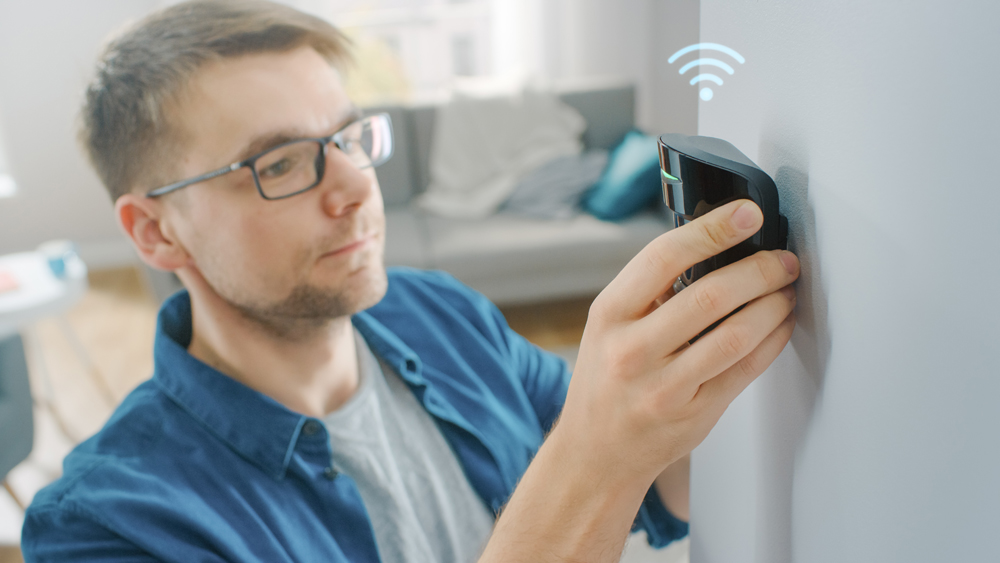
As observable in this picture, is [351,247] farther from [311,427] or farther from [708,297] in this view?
[708,297]

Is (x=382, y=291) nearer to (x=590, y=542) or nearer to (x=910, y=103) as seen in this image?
(x=590, y=542)

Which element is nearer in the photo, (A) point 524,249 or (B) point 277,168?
(B) point 277,168

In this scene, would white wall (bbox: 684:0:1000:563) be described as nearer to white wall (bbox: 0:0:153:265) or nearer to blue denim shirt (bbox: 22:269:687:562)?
blue denim shirt (bbox: 22:269:687:562)

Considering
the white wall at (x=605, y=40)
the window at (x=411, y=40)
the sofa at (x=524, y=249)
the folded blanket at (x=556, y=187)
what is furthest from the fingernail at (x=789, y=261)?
the window at (x=411, y=40)

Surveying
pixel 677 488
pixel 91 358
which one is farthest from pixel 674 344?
pixel 91 358

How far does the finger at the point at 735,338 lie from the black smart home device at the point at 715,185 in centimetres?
3

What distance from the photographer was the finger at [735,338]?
34 cm

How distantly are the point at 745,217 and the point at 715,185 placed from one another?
0.9 inches

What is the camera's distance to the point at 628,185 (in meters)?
2.71

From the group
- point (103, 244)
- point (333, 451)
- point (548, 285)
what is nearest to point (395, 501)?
point (333, 451)

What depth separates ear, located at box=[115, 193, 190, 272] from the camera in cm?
96

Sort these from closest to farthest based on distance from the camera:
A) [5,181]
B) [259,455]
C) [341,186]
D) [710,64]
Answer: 1. [710,64]
2. [259,455]
3. [341,186]
4. [5,181]

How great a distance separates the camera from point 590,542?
49 centimetres

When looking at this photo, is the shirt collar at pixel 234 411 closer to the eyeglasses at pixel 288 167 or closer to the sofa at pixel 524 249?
the eyeglasses at pixel 288 167
